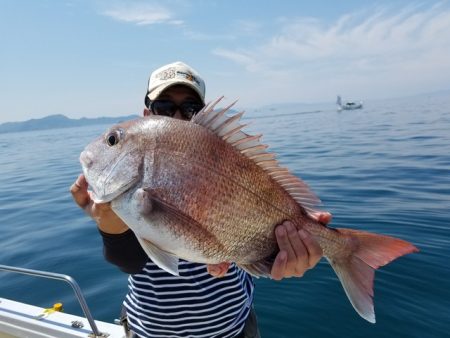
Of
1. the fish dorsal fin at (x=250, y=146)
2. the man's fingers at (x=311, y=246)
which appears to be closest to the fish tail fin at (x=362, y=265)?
the man's fingers at (x=311, y=246)

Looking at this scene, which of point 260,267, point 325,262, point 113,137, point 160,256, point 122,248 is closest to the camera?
point 160,256

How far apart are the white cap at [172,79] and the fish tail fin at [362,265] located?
166 cm

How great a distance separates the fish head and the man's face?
899 mm

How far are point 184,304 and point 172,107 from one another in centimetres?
161

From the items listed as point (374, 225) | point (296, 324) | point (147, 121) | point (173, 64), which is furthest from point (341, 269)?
point (374, 225)

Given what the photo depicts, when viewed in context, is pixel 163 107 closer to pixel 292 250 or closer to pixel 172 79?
pixel 172 79

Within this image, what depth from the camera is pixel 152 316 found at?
8.52 ft

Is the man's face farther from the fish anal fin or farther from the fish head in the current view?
the fish anal fin

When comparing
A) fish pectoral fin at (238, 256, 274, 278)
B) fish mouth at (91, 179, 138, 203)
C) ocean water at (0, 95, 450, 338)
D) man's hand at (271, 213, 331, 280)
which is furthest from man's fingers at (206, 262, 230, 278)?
ocean water at (0, 95, 450, 338)

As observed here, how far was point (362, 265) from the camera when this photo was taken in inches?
93.0

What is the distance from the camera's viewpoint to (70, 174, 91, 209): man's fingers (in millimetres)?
2323

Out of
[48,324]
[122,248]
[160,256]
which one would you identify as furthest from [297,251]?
[48,324]

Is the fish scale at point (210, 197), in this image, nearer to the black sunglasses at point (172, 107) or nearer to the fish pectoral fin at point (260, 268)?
the fish pectoral fin at point (260, 268)

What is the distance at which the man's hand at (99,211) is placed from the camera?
219 cm
